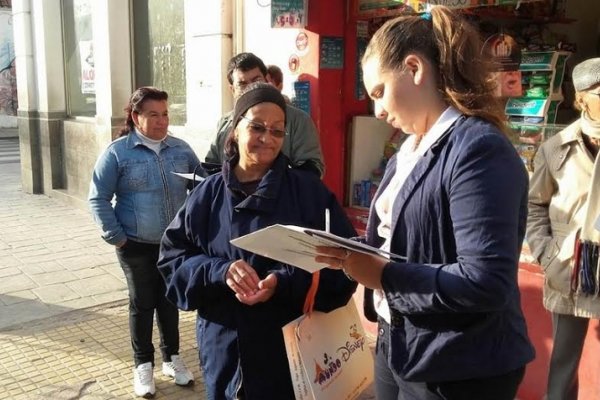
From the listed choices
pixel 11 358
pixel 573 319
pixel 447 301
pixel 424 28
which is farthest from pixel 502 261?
pixel 11 358

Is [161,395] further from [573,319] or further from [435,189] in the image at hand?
[435,189]

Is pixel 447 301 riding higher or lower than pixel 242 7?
lower

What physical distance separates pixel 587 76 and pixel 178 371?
9.40 feet

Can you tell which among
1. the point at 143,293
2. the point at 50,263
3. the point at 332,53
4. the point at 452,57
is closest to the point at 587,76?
Answer: the point at 452,57

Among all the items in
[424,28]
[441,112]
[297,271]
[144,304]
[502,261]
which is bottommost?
[144,304]

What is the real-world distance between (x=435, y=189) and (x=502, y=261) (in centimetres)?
24

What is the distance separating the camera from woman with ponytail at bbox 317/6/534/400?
1.40m

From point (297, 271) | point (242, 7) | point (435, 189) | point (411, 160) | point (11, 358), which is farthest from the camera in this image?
point (242, 7)

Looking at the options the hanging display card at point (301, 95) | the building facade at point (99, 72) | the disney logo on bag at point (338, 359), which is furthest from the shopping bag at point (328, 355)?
the building facade at point (99, 72)

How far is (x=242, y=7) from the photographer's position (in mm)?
5395

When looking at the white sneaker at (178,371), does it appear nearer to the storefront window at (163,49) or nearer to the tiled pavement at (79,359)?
the tiled pavement at (79,359)

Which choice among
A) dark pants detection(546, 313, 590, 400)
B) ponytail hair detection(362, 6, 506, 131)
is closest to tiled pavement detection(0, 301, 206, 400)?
dark pants detection(546, 313, 590, 400)

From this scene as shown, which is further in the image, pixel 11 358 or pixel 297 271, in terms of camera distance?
pixel 11 358

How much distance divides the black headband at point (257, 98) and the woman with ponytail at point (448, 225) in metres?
0.70
